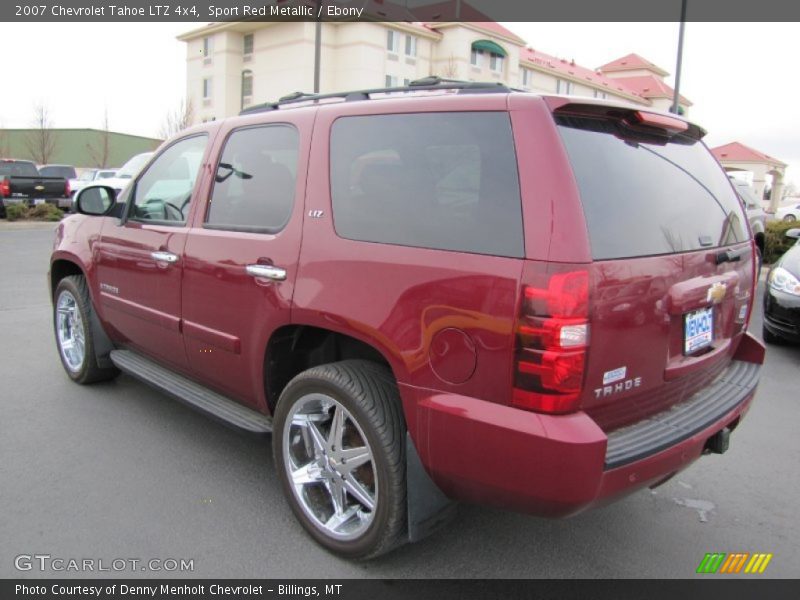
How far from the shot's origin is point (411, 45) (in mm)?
49844

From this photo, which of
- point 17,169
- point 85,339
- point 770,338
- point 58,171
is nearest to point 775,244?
point 770,338

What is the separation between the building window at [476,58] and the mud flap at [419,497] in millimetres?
52877

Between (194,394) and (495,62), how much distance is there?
54.4 meters

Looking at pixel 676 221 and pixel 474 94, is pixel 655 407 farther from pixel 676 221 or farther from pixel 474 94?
pixel 474 94

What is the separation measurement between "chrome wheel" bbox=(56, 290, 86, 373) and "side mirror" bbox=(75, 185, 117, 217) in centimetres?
87

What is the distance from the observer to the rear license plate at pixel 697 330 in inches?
103

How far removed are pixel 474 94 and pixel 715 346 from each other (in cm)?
162

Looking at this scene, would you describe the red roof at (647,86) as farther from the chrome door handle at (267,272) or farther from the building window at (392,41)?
the chrome door handle at (267,272)

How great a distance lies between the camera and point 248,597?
2557mm

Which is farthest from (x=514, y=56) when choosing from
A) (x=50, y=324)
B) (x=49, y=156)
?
(x=50, y=324)

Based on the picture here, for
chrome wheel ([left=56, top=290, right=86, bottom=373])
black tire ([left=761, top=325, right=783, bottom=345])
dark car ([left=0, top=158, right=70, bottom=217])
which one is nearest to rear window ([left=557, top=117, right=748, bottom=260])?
chrome wheel ([left=56, top=290, right=86, bottom=373])

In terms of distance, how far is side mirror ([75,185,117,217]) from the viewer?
4.29 meters

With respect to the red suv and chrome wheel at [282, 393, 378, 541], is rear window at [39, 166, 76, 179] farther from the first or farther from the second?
chrome wheel at [282, 393, 378, 541]

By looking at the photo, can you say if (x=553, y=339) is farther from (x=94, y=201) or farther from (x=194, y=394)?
(x=94, y=201)
